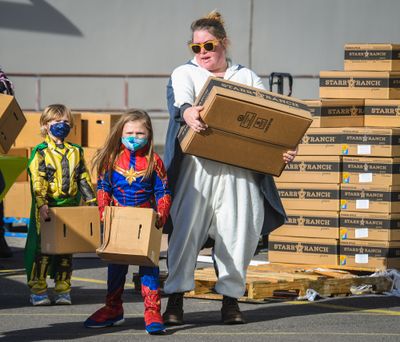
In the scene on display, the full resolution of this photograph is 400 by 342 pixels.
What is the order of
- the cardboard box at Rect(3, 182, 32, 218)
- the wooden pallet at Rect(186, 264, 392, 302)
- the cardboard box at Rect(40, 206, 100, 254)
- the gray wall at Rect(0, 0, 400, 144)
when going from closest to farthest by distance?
1. the cardboard box at Rect(40, 206, 100, 254)
2. the wooden pallet at Rect(186, 264, 392, 302)
3. the cardboard box at Rect(3, 182, 32, 218)
4. the gray wall at Rect(0, 0, 400, 144)

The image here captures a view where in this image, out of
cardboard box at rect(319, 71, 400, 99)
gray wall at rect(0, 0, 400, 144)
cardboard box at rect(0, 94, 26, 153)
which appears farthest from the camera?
gray wall at rect(0, 0, 400, 144)

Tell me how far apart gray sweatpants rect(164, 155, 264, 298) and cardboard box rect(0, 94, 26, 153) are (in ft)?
3.76

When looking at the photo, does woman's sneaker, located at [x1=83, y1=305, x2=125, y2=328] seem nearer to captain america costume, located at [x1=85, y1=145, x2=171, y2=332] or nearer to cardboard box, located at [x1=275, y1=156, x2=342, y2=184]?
captain america costume, located at [x1=85, y1=145, x2=171, y2=332]

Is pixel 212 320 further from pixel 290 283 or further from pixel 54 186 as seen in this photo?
pixel 54 186

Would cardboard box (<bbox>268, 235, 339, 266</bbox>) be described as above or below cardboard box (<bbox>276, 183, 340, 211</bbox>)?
below

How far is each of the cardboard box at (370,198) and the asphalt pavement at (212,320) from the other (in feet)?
3.76

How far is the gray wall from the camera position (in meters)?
26.2

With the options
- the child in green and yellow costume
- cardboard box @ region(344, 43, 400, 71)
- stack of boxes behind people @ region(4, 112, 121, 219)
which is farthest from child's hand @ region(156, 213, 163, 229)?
stack of boxes behind people @ region(4, 112, 121, 219)

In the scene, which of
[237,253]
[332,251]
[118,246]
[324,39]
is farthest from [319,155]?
[324,39]

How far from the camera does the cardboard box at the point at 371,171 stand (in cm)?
1103

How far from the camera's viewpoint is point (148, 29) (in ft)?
88.2

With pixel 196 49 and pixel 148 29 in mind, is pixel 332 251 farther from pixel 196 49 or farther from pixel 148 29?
pixel 148 29

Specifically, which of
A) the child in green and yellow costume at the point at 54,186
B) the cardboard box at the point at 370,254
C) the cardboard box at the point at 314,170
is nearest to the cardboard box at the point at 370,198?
the cardboard box at the point at 314,170

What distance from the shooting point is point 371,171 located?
11094 millimetres
